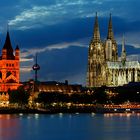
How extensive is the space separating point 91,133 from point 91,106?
78.4 meters

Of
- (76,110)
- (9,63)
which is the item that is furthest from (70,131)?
(9,63)

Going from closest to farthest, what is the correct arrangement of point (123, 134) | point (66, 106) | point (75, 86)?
point (123, 134), point (66, 106), point (75, 86)

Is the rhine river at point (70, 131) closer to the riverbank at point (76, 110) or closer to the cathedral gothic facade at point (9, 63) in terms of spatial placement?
the riverbank at point (76, 110)

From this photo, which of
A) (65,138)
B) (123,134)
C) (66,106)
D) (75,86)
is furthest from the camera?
(75,86)

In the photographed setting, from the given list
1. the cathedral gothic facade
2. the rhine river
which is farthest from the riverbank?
the rhine river

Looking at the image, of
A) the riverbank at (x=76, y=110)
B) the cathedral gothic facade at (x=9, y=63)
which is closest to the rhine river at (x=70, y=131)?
the riverbank at (x=76, y=110)

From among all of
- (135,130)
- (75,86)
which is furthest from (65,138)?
(75,86)

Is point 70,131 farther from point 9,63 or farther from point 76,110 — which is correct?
point 9,63

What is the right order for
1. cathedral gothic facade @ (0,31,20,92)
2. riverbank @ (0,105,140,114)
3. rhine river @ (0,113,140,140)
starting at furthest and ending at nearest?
cathedral gothic facade @ (0,31,20,92) < riverbank @ (0,105,140,114) < rhine river @ (0,113,140,140)

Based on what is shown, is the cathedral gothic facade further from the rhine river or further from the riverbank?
the rhine river

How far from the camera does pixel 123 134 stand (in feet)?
282

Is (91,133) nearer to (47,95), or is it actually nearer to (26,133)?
(26,133)

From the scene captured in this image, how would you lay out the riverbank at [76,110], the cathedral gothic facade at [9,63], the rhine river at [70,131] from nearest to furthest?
the rhine river at [70,131]
the riverbank at [76,110]
the cathedral gothic facade at [9,63]

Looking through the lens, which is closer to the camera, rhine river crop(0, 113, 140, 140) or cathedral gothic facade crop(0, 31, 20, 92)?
rhine river crop(0, 113, 140, 140)
